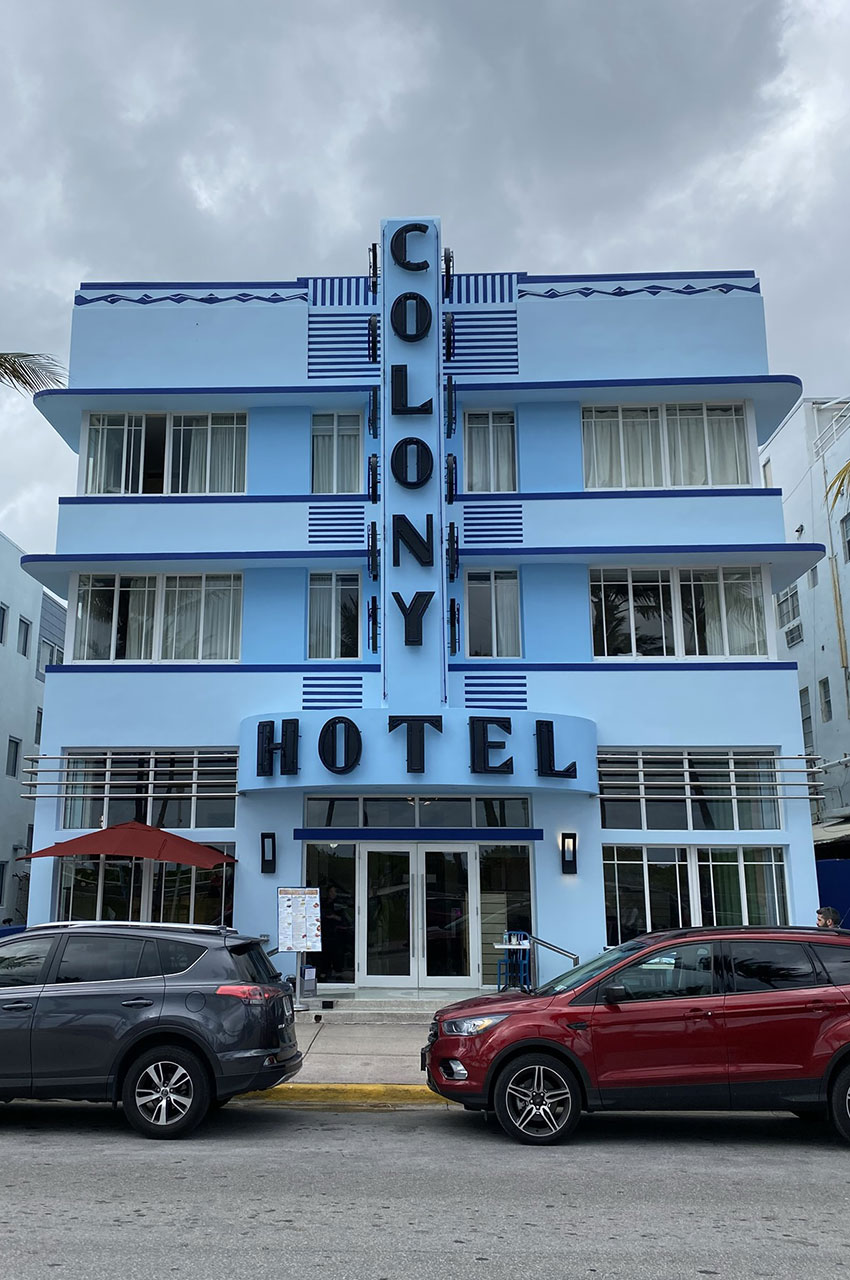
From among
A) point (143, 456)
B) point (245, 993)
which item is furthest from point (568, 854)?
point (143, 456)

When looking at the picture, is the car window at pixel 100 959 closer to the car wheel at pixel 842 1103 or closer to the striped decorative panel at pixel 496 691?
the car wheel at pixel 842 1103

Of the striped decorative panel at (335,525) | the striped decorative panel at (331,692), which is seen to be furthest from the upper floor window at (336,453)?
the striped decorative panel at (331,692)

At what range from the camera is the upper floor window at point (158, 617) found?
1878 centimetres

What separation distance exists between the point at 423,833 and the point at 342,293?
31.4 feet

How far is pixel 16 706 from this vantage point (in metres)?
31.3

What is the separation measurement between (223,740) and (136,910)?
3.00 meters

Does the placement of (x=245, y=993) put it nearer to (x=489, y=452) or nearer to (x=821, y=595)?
(x=489, y=452)

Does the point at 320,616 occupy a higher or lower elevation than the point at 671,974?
higher

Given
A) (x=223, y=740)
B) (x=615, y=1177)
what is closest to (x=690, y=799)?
(x=223, y=740)

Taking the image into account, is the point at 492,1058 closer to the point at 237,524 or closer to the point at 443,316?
the point at 237,524

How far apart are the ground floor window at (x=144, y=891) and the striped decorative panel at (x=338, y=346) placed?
8271 mm

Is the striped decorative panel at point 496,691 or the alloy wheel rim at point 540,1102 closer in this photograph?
the alloy wheel rim at point 540,1102

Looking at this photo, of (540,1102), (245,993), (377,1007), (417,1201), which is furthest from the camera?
(377,1007)

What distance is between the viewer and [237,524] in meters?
18.9
